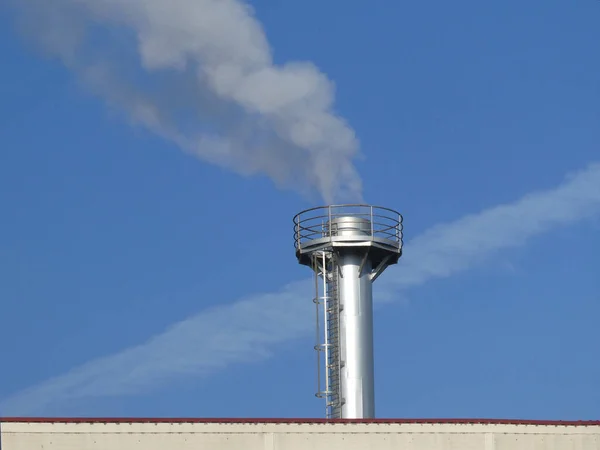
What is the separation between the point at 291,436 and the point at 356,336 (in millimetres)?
8596

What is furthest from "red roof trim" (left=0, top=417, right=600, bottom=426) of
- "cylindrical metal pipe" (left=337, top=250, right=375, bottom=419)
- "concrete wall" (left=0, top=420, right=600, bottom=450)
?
"cylindrical metal pipe" (left=337, top=250, right=375, bottom=419)

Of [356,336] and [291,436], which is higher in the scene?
[356,336]

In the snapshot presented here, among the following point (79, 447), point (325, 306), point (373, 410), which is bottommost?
point (79, 447)

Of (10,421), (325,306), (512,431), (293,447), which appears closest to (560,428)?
(512,431)

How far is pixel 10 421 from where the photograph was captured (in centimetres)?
4106

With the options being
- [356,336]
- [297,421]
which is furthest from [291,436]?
[356,336]

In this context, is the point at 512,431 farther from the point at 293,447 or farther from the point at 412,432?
the point at 293,447

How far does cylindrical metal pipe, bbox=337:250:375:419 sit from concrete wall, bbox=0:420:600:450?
272 inches

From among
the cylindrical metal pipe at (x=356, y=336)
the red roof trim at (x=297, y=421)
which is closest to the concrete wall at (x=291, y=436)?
the red roof trim at (x=297, y=421)

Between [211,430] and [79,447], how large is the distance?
367 cm

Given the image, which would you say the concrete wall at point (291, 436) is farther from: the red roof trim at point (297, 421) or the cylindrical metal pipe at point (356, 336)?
the cylindrical metal pipe at point (356, 336)

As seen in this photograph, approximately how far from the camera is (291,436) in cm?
4188

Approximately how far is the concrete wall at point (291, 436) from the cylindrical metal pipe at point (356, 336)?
6.92m

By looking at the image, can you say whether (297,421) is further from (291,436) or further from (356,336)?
(356,336)
